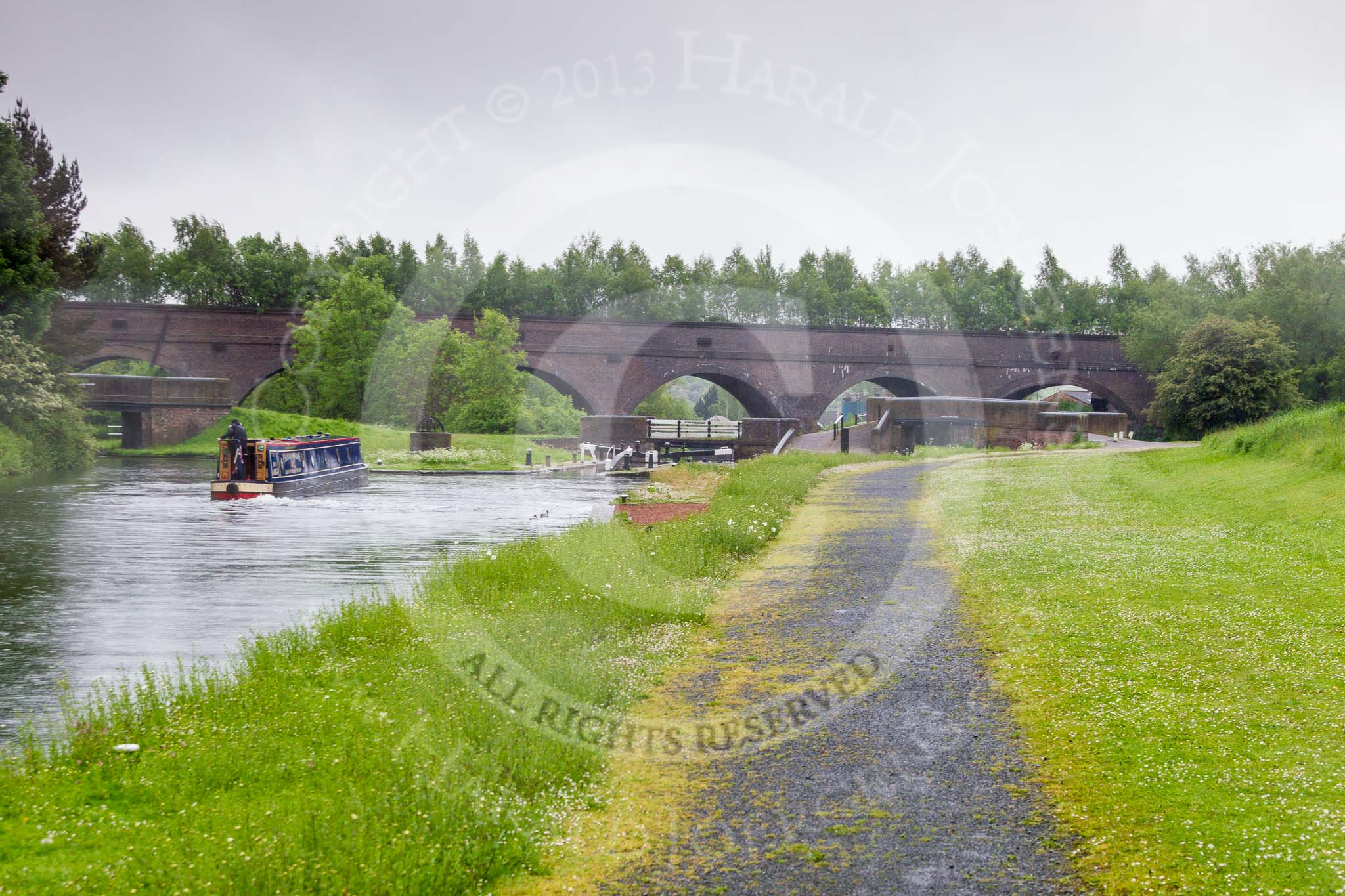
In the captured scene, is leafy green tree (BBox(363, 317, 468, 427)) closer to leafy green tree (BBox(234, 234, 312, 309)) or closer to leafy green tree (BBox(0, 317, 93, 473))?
leafy green tree (BBox(0, 317, 93, 473))

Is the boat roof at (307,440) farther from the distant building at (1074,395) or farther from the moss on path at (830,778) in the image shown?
the distant building at (1074,395)

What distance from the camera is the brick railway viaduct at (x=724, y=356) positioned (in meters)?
52.2

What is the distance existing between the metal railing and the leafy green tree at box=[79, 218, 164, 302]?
47135 millimetres

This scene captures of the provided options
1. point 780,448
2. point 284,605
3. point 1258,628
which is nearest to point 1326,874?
point 1258,628

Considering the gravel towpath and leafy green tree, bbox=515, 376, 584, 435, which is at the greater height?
leafy green tree, bbox=515, 376, 584, 435

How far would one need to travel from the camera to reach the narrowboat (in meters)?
26.9

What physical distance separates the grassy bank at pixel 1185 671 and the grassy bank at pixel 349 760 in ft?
8.81

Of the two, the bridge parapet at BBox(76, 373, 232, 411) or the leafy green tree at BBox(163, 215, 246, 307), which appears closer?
the bridge parapet at BBox(76, 373, 232, 411)

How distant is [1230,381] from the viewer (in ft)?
123

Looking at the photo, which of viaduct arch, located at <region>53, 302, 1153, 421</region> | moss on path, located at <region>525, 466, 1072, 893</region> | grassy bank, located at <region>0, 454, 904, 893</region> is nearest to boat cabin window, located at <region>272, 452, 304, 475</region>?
grassy bank, located at <region>0, 454, 904, 893</region>

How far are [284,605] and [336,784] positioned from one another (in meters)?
7.21

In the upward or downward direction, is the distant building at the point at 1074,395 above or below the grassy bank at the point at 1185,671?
above

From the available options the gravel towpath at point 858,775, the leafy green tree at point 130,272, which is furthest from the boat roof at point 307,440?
the leafy green tree at point 130,272

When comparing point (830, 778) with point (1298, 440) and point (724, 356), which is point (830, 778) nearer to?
point (1298, 440)
